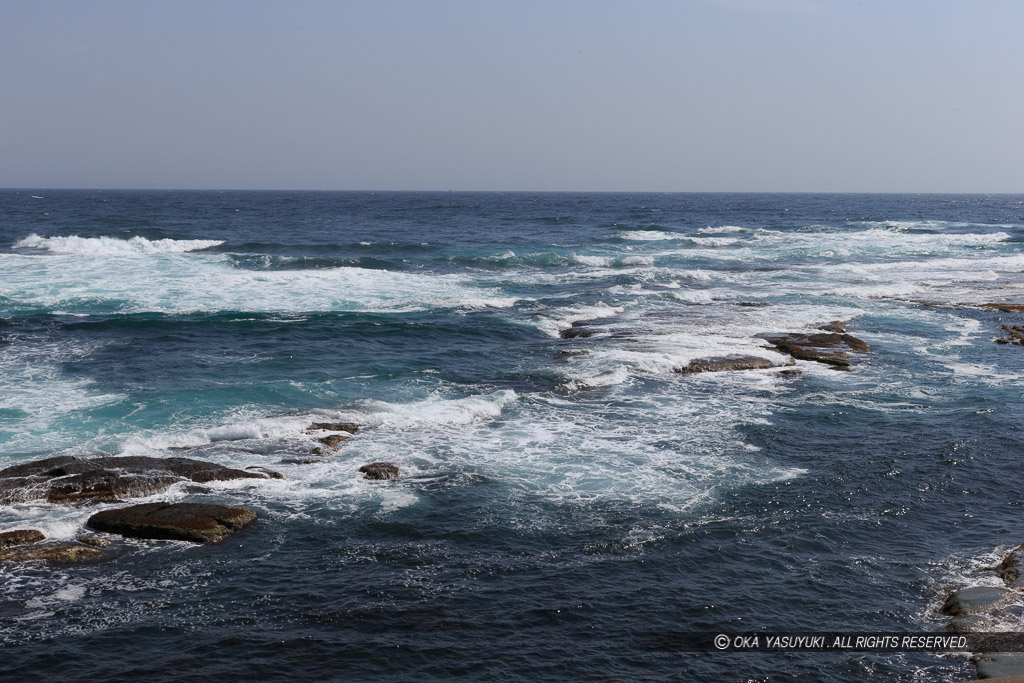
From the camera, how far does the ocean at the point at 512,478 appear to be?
Result: 35.8 feet

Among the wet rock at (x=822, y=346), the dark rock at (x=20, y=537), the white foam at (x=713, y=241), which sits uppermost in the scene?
the white foam at (x=713, y=241)

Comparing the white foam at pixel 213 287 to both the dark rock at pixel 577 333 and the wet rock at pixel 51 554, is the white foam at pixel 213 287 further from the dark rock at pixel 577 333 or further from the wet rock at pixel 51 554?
the wet rock at pixel 51 554

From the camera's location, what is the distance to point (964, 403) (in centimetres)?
2164

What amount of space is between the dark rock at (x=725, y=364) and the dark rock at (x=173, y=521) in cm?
1456

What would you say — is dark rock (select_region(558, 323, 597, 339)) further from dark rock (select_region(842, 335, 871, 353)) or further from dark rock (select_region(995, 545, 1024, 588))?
dark rock (select_region(995, 545, 1024, 588))

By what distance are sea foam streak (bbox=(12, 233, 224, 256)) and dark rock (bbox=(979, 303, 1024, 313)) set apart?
47.5 metres

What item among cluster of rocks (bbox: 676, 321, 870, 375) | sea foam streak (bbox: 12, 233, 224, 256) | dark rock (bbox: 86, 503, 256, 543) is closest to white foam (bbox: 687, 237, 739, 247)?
sea foam streak (bbox: 12, 233, 224, 256)

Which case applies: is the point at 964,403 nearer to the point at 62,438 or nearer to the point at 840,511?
the point at 840,511

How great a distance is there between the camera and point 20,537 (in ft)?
43.3

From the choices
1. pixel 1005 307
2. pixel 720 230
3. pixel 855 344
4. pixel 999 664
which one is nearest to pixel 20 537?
pixel 999 664

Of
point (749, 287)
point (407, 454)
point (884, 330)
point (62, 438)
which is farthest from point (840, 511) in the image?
point (749, 287)

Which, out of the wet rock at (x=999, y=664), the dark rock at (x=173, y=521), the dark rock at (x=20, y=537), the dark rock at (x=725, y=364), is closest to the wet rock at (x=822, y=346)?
the dark rock at (x=725, y=364)

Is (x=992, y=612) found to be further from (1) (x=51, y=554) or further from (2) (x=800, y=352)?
(2) (x=800, y=352)

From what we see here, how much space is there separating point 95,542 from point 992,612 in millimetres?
13361
